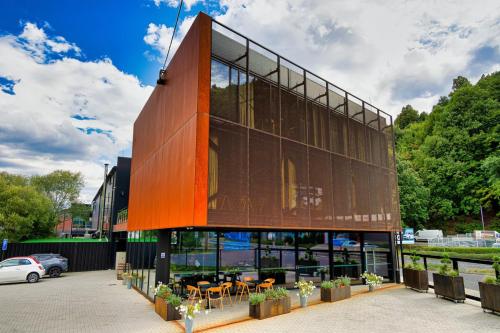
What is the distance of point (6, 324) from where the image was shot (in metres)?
8.49

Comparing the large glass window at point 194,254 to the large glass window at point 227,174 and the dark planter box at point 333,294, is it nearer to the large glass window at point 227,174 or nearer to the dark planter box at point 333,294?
the large glass window at point 227,174

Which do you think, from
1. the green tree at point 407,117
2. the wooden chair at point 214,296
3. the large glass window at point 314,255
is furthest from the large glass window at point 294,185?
the green tree at point 407,117

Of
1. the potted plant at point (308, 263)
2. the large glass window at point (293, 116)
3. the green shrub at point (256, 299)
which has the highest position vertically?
the large glass window at point (293, 116)

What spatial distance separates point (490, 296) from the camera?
8.78 m

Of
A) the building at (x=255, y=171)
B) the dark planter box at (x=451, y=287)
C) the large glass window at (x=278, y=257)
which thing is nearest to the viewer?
the building at (x=255, y=171)

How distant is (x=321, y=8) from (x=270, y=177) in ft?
24.0

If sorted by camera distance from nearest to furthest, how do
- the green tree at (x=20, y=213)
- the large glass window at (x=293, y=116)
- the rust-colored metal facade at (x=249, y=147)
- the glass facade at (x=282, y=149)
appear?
the rust-colored metal facade at (x=249, y=147)
the glass facade at (x=282, y=149)
the large glass window at (x=293, y=116)
the green tree at (x=20, y=213)

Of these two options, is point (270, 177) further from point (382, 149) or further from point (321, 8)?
point (382, 149)

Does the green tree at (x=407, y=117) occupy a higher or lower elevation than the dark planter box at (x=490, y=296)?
higher

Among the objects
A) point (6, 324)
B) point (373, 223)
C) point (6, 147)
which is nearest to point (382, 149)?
point (373, 223)

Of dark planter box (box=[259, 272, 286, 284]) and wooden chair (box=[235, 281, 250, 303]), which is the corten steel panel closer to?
wooden chair (box=[235, 281, 250, 303])

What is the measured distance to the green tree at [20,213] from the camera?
2339 centimetres

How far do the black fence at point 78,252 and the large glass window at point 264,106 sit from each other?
68.1ft

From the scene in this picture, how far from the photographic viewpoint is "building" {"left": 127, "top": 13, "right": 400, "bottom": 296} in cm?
837
